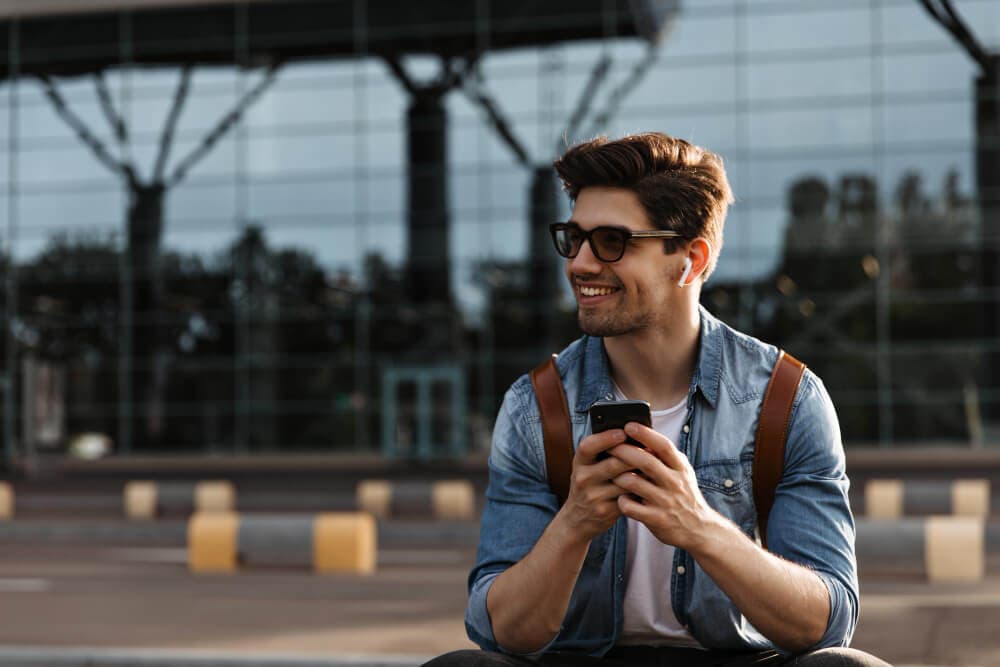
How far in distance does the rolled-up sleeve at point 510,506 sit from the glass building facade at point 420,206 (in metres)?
22.7

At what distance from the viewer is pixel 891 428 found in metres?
25.6

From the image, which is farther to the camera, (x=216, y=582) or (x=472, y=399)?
(x=472, y=399)

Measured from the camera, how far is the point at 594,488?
2.37 metres

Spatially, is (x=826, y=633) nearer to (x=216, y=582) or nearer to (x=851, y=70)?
(x=216, y=582)

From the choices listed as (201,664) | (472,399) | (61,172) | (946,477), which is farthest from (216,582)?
(61,172)

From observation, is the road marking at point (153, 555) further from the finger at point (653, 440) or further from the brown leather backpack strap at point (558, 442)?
the finger at point (653, 440)

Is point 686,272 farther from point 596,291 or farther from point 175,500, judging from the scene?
point 175,500

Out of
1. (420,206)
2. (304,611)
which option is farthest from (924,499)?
(420,206)

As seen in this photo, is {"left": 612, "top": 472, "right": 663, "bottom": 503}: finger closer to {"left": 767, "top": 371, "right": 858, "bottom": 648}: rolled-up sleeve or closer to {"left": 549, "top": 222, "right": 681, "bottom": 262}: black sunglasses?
{"left": 767, "top": 371, "right": 858, "bottom": 648}: rolled-up sleeve

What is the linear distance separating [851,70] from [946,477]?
1026cm

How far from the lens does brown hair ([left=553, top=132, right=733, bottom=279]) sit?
263 cm

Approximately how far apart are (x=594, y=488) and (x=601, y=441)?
0.36ft

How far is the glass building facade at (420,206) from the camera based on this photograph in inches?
1018

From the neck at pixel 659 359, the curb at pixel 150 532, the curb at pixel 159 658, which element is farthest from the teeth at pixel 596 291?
the curb at pixel 150 532
